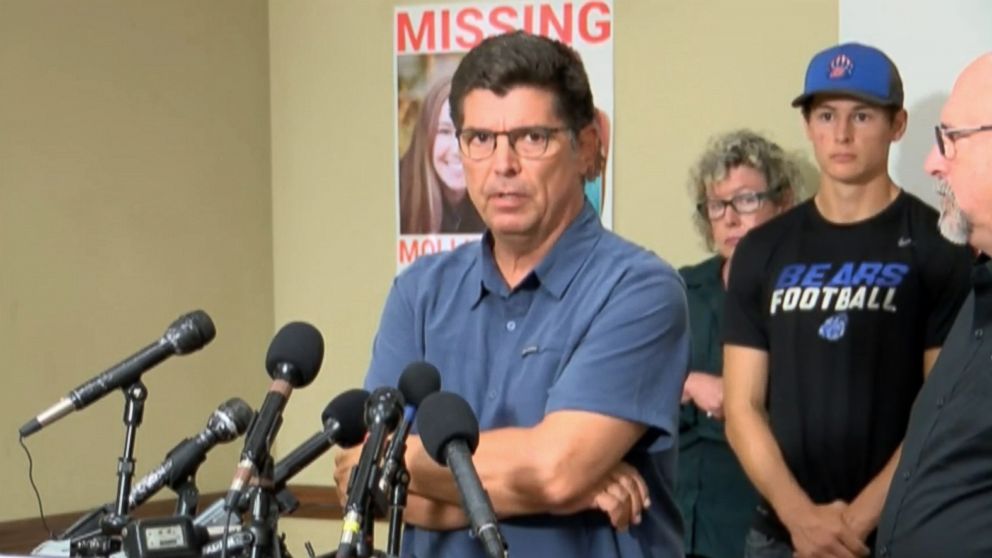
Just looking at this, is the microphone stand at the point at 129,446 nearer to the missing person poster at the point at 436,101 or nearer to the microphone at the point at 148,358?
the microphone at the point at 148,358

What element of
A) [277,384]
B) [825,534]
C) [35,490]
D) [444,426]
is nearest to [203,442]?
[277,384]

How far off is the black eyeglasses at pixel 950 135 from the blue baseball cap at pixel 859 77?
3.01 ft

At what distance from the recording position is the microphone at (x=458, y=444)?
142 centimetres

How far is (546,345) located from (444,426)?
1.68 feet

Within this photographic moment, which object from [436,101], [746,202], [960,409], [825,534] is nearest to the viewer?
[960,409]

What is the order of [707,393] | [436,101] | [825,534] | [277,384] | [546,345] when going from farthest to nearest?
1. [436,101]
2. [707,393]
3. [825,534]
4. [546,345]
5. [277,384]

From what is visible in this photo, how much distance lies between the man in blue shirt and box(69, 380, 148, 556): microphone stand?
1.02ft

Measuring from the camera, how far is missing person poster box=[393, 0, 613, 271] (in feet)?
13.2

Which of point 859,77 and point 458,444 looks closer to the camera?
point 458,444

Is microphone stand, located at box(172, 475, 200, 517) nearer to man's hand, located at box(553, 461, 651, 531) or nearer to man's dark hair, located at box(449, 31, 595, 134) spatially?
man's hand, located at box(553, 461, 651, 531)

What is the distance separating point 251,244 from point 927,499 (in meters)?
2.65

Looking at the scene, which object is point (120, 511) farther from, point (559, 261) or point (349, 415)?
point (559, 261)

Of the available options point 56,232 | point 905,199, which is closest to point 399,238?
A: point 56,232

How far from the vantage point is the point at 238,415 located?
5.74ft
